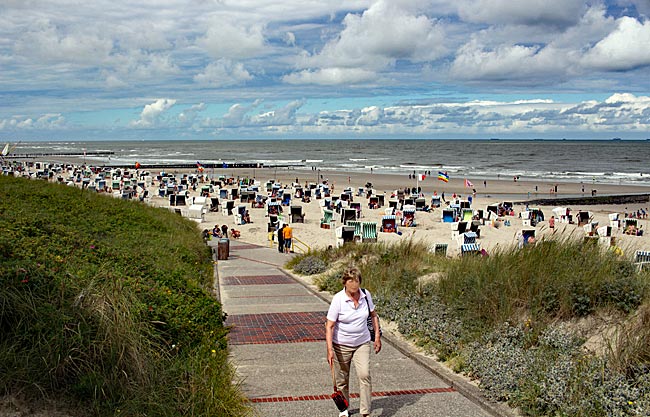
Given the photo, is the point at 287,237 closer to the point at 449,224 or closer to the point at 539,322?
the point at 449,224

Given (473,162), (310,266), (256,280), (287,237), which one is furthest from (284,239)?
(473,162)

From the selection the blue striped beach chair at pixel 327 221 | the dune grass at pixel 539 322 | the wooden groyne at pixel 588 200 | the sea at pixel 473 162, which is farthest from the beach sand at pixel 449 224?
the sea at pixel 473 162

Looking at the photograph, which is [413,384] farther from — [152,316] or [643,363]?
[152,316]

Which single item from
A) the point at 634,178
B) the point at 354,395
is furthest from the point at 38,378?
the point at 634,178

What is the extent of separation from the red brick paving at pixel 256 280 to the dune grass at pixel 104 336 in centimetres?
511

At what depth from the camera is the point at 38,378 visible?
4.51 metres

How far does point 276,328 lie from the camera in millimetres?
8531

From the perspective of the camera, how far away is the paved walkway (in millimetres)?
5484

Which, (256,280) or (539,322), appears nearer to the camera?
(539,322)

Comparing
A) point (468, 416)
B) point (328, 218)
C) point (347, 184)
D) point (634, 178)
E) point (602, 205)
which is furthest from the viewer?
point (634, 178)

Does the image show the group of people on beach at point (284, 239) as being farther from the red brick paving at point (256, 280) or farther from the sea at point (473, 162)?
the sea at point (473, 162)

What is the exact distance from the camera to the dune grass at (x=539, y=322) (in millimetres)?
5152

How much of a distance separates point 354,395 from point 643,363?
8.41 feet

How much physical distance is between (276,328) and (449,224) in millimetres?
22261
